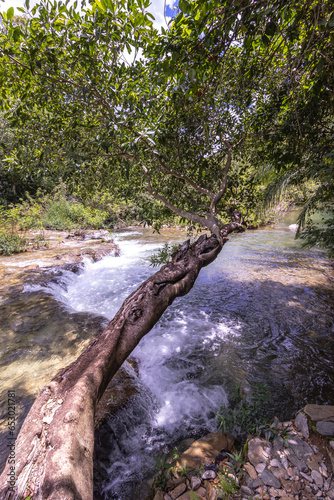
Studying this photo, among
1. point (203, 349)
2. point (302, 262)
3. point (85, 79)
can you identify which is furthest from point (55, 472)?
point (302, 262)

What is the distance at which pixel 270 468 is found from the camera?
63.4 inches

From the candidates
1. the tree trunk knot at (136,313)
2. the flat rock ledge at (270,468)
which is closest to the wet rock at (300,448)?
the flat rock ledge at (270,468)

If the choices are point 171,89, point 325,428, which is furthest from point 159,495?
point 171,89

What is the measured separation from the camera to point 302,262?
314 inches

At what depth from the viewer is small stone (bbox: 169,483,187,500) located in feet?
5.24

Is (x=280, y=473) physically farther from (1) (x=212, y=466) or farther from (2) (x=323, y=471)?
(1) (x=212, y=466)

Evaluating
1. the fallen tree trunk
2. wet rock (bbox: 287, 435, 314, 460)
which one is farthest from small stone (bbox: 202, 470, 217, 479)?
the fallen tree trunk

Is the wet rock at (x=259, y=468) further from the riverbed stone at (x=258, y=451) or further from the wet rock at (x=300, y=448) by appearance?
the wet rock at (x=300, y=448)

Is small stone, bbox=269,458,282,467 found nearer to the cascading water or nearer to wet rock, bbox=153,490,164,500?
the cascading water

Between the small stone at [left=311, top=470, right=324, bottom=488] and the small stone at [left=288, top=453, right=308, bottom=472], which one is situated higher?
the small stone at [left=311, top=470, right=324, bottom=488]

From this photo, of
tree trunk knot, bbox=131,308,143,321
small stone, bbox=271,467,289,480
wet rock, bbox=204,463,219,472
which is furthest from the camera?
tree trunk knot, bbox=131,308,143,321

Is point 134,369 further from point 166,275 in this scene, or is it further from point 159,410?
point 166,275

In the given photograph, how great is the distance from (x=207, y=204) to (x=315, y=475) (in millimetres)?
4624

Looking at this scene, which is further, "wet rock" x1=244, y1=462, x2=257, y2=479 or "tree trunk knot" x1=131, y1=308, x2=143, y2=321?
"tree trunk knot" x1=131, y1=308, x2=143, y2=321
